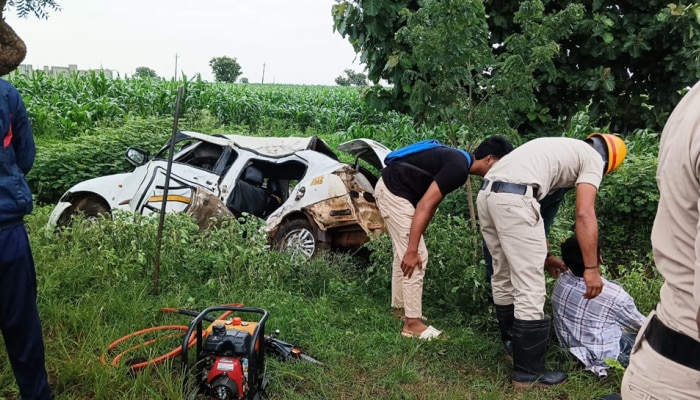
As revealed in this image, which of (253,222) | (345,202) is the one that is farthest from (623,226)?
(253,222)

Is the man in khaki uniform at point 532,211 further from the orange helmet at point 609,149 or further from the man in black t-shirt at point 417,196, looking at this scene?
the man in black t-shirt at point 417,196

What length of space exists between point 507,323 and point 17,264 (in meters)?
3.32

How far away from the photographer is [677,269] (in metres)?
1.66

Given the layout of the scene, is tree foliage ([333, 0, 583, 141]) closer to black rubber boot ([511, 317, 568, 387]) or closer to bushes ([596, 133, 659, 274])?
black rubber boot ([511, 317, 568, 387])

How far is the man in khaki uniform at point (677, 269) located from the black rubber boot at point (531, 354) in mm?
2223

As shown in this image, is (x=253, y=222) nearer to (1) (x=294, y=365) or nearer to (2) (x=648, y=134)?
(1) (x=294, y=365)

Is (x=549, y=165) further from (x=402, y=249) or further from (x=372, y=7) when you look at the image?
(x=372, y=7)

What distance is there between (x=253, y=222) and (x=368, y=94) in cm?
289

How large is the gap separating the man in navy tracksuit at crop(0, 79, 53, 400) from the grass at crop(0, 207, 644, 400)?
1.62ft

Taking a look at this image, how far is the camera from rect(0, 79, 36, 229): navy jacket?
9.71 ft

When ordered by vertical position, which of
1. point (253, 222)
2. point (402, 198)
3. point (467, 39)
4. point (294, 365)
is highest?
point (467, 39)

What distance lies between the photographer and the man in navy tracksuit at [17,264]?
2963 mm

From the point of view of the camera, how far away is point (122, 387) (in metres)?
3.60

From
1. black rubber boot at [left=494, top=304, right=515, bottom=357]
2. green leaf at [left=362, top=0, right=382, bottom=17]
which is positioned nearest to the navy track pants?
black rubber boot at [left=494, top=304, right=515, bottom=357]
